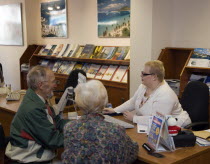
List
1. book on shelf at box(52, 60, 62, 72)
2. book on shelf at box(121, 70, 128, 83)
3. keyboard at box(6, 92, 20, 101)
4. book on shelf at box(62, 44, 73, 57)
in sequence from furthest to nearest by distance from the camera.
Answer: book on shelf at box(52, 60, 62, 72), book on shelf at box(62, 44, 73, 57), book on shelf at box(121, 70, 128, 83), keyboard at box(6, 92, 20, 101)

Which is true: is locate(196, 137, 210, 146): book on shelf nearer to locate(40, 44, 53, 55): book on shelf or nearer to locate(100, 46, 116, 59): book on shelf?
locate(100, 46, 116, 59): book on shelf

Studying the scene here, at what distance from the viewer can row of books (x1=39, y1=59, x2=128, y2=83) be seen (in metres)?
5.30

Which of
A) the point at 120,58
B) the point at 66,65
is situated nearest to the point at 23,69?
the point at 66,65

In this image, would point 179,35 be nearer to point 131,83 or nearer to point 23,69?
point 131,83

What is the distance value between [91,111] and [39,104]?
2.05 ft

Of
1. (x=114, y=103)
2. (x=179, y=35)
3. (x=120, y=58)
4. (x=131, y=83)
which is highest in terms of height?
(x=179, y=35)

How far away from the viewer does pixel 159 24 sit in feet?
15.2

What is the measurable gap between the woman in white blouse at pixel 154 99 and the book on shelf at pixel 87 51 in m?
2.75

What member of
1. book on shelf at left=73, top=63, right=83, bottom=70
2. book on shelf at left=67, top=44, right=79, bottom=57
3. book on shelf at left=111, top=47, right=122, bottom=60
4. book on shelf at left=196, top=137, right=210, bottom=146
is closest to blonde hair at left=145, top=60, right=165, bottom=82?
book on shelf at left=196, top=137, right=210, bottom=146

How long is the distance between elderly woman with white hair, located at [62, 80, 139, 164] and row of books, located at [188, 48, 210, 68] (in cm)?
265

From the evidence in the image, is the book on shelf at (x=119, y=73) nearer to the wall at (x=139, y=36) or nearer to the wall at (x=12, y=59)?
the wall at (x=139, y=36)

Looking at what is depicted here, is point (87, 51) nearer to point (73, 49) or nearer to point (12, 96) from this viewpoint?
point (73, 49)

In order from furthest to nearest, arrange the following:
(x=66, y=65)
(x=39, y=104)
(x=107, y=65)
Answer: (x=66, y=65)
(x=107, y=65)
(x=39, y=104)

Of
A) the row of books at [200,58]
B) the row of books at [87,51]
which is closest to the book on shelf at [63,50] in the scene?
the row of books at [87,51]
